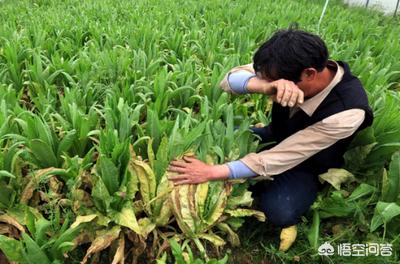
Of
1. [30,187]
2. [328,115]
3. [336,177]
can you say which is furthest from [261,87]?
[30,187]

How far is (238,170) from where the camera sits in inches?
75.3

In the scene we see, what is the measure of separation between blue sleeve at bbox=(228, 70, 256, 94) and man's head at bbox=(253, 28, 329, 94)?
31cm

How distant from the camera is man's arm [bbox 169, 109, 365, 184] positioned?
185 centimetres

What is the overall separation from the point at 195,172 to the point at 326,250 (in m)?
0.72

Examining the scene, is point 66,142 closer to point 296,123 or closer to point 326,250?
point 296,123

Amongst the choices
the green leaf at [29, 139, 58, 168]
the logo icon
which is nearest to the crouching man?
the logo icon

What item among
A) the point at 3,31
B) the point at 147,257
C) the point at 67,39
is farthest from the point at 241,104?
the point at 3,31

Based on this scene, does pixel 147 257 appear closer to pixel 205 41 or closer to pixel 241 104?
pixel 241 104

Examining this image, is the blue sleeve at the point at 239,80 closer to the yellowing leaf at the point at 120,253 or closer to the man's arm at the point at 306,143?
the man's arm at the point at 306,143

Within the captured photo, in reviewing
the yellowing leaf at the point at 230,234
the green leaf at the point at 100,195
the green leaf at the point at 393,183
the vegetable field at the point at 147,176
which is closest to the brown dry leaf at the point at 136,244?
the vegetable field at the point at 147,176

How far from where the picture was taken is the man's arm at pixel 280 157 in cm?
185

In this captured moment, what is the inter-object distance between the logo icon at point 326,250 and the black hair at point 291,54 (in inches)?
31.2

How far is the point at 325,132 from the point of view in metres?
1.86

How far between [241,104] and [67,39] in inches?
71.9
